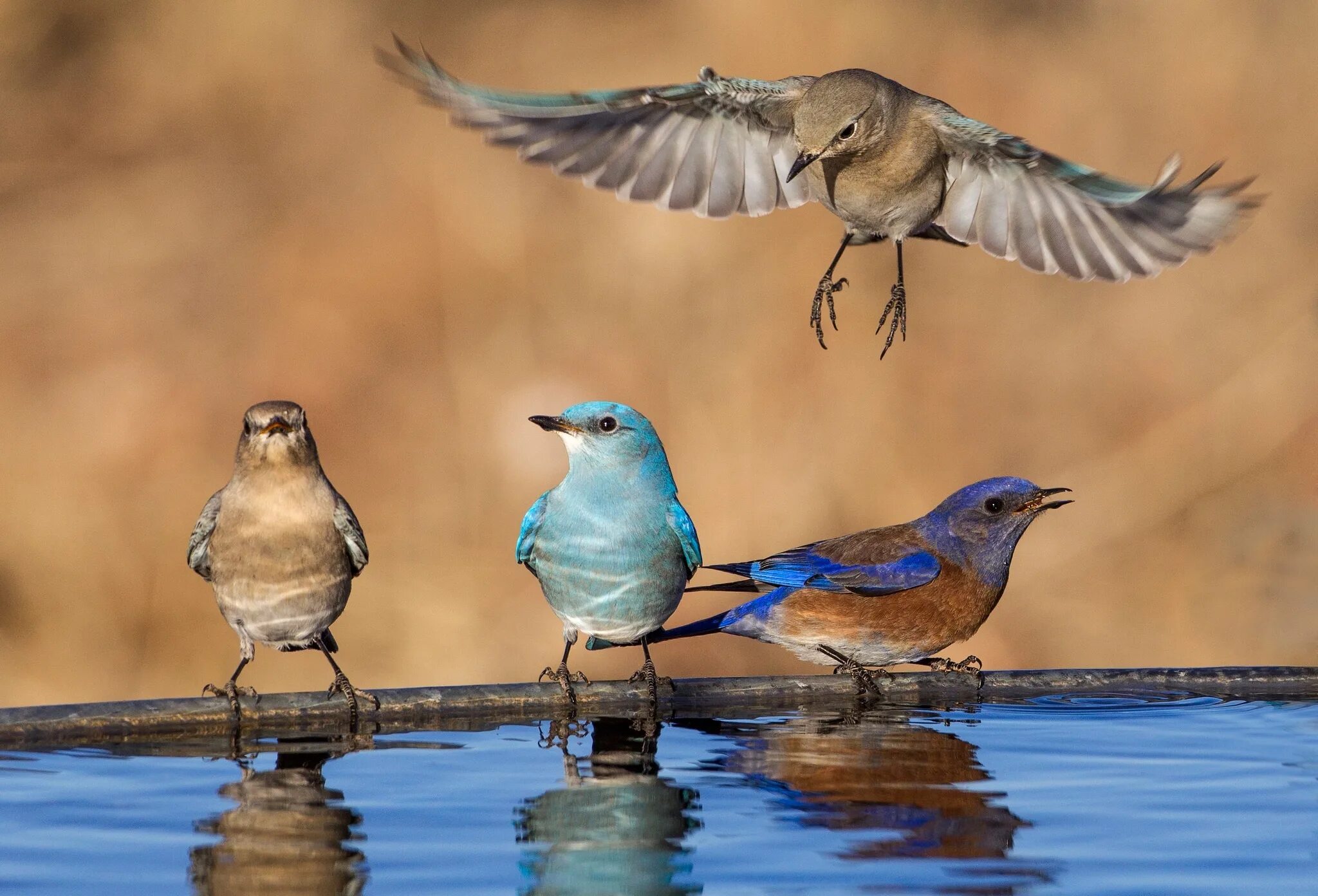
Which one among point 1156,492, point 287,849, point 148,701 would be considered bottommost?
point 287,849

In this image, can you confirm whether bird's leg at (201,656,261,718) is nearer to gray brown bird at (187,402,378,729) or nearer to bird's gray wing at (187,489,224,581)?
gray brown bird at (187,402,378,729)

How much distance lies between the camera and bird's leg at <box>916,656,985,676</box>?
22.1 ft

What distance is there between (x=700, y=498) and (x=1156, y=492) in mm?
3093

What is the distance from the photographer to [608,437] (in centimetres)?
649

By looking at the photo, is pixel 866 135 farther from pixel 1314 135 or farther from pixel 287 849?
pixel 1314 135

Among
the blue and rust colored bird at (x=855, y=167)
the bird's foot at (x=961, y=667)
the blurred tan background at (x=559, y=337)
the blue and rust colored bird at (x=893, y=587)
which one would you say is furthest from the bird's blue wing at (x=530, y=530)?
the blurred tan background at (x=559, y=337)

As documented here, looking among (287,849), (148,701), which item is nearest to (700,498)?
(148,701)

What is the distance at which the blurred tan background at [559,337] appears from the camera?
1212 cm

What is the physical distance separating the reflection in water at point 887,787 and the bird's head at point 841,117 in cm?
194

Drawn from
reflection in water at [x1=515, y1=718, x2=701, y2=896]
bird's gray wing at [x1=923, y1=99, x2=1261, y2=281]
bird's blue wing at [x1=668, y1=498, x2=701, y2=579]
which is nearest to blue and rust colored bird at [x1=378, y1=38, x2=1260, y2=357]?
bird's gray wing at [x1=923, y1=99, x2=1261, y2=281]

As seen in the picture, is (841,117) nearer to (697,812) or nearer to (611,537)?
(611,537)

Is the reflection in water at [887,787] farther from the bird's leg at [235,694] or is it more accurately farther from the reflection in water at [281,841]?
the bird's leg at [235,694]

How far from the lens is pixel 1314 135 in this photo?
1330 centimetres

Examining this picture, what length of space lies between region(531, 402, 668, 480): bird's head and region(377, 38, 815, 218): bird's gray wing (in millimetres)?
1027
